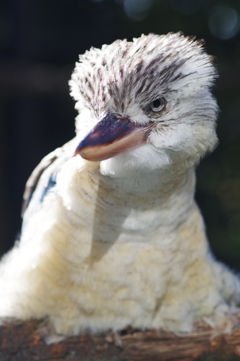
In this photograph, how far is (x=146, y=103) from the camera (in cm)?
133

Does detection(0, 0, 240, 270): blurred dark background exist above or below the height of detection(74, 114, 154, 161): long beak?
above

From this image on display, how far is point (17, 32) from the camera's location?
9.68ft

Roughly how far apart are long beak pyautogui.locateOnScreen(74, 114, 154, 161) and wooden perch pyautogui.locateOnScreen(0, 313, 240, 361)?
84 cm

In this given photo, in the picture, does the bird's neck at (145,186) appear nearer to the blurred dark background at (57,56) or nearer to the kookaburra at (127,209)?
the kookaburra at (127,209)

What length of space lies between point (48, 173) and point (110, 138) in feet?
2.13

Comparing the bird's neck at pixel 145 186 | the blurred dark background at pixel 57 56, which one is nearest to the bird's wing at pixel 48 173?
the bird's neck at pixel 145 186

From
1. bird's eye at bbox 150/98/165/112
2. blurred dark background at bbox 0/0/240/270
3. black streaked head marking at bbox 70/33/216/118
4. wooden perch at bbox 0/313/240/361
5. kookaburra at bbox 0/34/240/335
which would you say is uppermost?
blurred dark background at bbox 0/0/240/270

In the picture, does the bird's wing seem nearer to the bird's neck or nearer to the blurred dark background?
the bird's neck

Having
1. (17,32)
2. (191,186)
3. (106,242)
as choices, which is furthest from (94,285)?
(17,32)

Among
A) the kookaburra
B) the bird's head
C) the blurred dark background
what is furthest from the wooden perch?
the blurred dark background

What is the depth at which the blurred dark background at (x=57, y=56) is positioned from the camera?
2920 mm

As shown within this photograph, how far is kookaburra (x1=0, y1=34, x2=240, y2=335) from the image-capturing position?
4.36 ft

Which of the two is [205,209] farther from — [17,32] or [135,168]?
[135,168]

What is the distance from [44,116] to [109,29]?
2.49 ft
